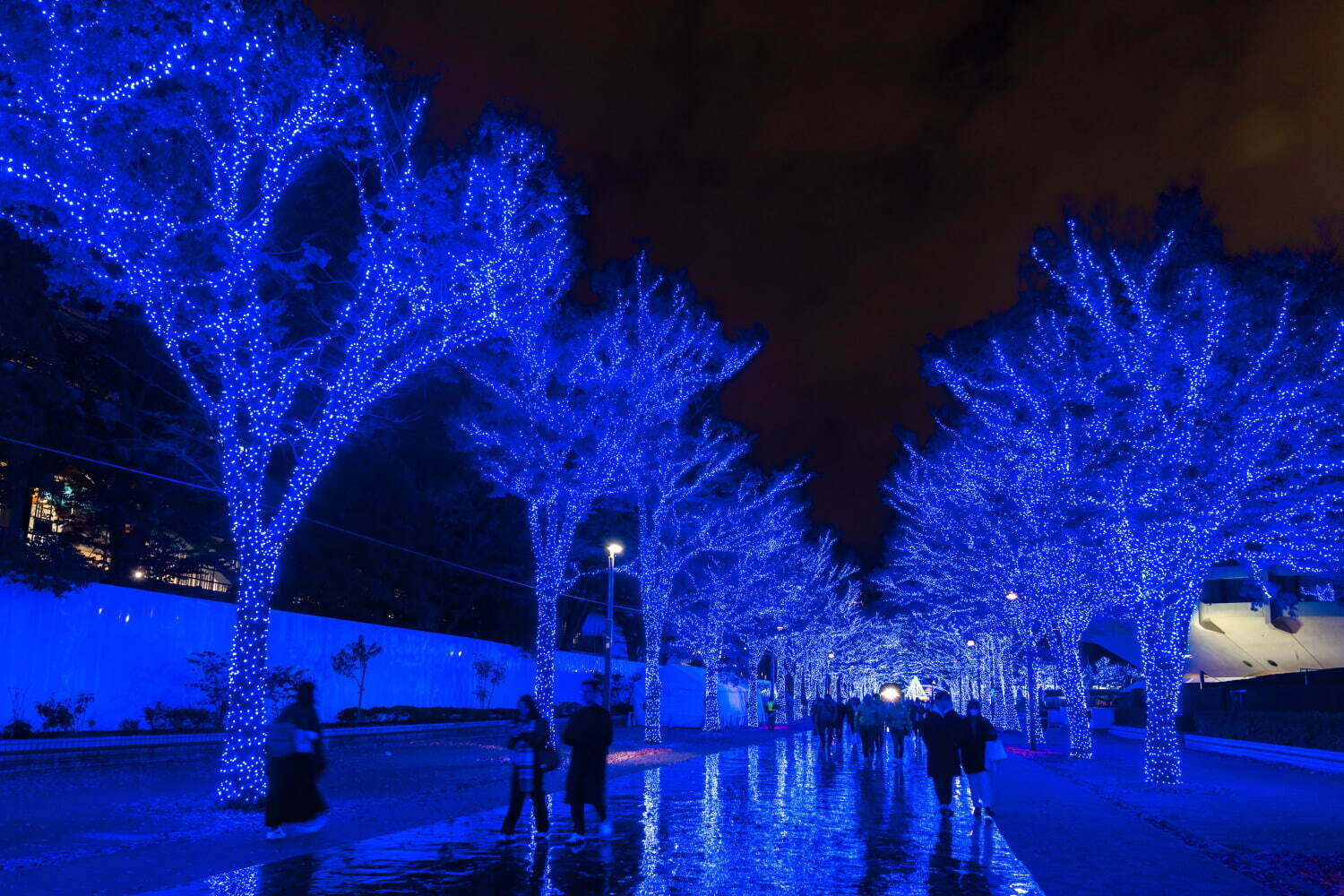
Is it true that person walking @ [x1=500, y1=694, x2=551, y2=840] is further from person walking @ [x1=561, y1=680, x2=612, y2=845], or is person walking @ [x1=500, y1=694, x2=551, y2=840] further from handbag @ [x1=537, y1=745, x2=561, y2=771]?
person walking @ [x1=561, y1=680, x2=612, y2=845]

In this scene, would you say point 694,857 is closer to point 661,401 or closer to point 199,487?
point 199,487

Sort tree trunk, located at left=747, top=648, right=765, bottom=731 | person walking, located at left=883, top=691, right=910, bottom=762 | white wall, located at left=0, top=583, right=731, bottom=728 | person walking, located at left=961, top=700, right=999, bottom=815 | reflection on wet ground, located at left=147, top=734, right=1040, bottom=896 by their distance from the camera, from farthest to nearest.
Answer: tree trunk, located at left=747, top=648, right=765, bottom=731
person walking, located at left=883, top=691, right=910, bottom=762
white wall, located at left=0, top=583, right=731, bottom=728
person walking, located at left=961, top=700, right=999, bottom=815
reflection on wet ground, located at left=147, top=734, right=1040, bottom=896

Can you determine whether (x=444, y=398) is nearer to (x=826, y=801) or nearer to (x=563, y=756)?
(x=563, y=756)

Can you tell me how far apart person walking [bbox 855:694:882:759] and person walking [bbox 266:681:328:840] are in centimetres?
1975

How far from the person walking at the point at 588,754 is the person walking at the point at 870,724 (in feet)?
58.7

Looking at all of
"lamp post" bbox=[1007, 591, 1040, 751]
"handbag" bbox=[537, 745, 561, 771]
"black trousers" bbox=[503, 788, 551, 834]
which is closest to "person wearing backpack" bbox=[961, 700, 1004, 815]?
"handbag" bbox=[537, 745, 561, 771]

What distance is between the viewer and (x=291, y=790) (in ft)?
39.2

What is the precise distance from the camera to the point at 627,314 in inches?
1187

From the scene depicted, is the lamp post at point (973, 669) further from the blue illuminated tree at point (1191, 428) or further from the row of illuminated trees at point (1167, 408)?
the blue illuminated tree at point (1191, 428)

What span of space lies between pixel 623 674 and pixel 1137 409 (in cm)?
3378

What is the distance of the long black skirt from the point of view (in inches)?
468

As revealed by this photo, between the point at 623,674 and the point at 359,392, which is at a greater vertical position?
the point at 359,392

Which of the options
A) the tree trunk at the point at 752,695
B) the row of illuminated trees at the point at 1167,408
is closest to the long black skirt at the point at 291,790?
the row of illuminated trees at the point at 1167,408

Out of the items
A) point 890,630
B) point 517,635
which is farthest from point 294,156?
point 890,630
